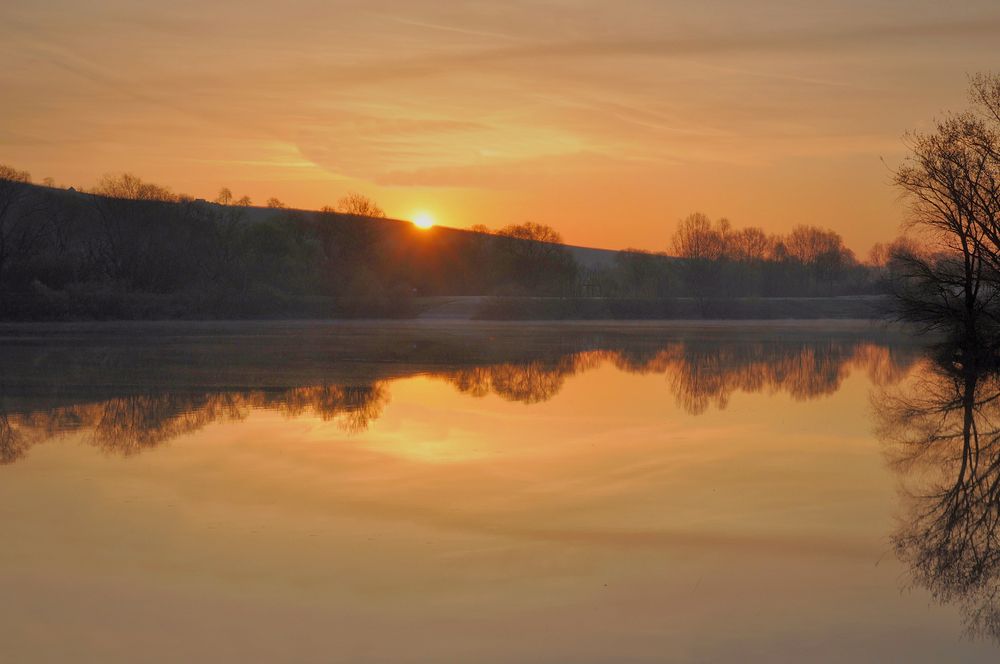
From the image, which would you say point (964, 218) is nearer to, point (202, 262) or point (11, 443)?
point (11, 443)

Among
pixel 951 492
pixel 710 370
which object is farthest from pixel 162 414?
pixel 710 370

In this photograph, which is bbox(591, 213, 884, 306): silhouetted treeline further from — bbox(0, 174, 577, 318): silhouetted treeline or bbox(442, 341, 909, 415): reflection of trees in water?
bbox(442, 341, 909, 415): reflection of trees in water

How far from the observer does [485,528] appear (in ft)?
29.2

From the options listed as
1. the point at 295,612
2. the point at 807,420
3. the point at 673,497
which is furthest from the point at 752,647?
the point at 807,420

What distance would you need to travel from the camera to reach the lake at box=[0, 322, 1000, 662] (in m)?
6.28

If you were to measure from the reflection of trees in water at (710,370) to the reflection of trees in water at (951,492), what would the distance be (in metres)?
2.91

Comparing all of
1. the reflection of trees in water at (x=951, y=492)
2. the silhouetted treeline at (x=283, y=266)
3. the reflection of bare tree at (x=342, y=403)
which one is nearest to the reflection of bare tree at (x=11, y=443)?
the reflection of bare tree at (x=342, y=403)

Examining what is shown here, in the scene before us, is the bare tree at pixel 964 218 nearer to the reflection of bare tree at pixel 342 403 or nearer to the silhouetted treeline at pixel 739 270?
the reflection of bare tree at pixel 342 403

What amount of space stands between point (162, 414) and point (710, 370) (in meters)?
14.6

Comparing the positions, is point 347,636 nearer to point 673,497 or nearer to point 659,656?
point 659,656

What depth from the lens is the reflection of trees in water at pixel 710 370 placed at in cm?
2056

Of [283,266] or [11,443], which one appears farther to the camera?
[283,266]

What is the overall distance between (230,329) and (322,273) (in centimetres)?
2223

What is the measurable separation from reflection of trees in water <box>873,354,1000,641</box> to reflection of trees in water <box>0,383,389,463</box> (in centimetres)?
780
